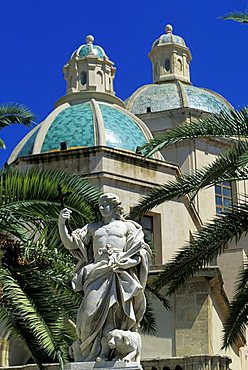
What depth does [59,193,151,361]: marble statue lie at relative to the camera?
10086mm

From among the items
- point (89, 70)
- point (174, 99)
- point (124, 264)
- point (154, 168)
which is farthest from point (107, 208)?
point (174, 99)

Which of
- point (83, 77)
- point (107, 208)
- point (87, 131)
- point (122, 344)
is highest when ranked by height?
point (83, 77)

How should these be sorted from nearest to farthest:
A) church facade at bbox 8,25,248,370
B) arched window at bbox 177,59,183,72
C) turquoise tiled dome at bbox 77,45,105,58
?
church facade at bbox 8,25,248,370 < turquoise tiled dome at bbox 77,45,105,58 < arched window at bbox 177,59,183,72

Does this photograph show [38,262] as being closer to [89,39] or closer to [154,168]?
[154,168]

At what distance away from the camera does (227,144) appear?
117 feet

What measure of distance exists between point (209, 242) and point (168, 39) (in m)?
26.0

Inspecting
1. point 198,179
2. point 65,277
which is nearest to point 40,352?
point 65,277

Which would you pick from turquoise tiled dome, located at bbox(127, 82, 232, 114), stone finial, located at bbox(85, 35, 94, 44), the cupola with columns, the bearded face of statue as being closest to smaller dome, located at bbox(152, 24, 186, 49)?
the cupola with columns

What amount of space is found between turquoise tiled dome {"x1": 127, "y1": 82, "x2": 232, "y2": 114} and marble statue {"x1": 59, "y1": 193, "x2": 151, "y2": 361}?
86.3 ft

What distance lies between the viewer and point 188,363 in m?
20.7

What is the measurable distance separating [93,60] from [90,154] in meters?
5.64

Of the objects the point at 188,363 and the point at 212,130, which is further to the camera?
the point at 188,363

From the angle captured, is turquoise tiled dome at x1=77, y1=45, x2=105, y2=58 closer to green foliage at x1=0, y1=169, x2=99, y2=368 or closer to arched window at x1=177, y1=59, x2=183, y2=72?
arched window at x1=177, y1=59, x2=183, y2=72

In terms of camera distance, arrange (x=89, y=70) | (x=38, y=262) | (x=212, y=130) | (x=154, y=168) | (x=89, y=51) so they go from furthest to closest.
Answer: (x=89, y=51)
(x=89, y=70)
(x=154, y=168)
(x=38, y=262)
(x=212, y=130)
